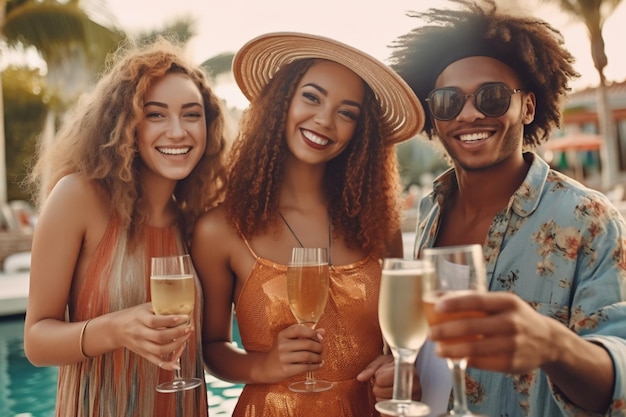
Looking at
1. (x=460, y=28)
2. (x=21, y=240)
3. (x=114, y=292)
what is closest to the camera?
(x=114, y=292)

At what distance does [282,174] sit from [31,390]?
19.1 feet

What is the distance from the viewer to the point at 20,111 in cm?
3180

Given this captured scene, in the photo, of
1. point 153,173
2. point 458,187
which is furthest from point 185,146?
point 458,187

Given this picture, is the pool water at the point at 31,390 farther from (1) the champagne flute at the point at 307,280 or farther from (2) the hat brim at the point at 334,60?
(1) the champagne flute at the point at 307,280

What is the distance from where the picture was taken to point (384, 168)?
3.76 meters

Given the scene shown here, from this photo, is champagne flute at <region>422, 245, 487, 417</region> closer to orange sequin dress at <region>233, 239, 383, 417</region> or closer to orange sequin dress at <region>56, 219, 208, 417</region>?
orange sequin dress at <region>233, 239, 383, 417</region>

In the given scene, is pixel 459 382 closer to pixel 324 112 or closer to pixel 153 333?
pixel 153 333

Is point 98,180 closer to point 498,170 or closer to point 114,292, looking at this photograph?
point 114,292

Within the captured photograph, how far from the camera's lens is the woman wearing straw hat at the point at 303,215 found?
10.3 ft

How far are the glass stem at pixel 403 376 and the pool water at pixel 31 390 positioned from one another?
551 centimetres

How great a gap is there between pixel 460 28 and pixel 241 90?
127cm

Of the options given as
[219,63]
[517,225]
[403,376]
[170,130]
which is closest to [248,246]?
[170,130]

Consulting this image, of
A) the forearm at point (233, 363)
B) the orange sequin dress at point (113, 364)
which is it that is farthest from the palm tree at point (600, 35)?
the orange sequin dress at point (113, 364)

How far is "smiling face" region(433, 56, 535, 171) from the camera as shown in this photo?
2895 mm
